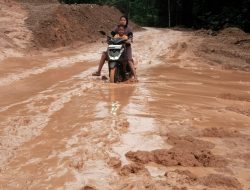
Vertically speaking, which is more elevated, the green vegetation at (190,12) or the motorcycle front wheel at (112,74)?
the motorcycle front wheel at (112,74)

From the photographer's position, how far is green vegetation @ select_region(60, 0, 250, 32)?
32.2 m

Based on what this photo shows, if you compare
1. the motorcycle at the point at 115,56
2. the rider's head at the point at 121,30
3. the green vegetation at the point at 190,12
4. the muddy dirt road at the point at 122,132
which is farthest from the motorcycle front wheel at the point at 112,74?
the green vegetation at the point at 190,12

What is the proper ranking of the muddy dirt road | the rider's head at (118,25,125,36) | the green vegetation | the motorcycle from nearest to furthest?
the muddy dirt road → the motorcycle → the rider's head at (118,25,125,36) → the green vegetation

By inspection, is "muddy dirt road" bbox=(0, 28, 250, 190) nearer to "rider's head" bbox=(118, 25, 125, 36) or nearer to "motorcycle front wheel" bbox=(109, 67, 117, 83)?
"motorcycle front wheel" bbox=(109, 67, 117, 83)

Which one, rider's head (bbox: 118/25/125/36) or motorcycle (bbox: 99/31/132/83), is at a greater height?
rider's head (bbox: 118/25/125/36)

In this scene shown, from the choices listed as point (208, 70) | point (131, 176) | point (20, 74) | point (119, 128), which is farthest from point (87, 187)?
point (208, 70)

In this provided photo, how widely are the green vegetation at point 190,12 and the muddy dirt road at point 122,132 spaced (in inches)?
846

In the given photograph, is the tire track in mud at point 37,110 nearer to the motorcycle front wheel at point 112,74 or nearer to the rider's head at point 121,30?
the motorcycle front wheel at point 112,74

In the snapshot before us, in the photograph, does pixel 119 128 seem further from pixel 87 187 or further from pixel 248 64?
pixel 248 64

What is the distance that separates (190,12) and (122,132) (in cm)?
3828

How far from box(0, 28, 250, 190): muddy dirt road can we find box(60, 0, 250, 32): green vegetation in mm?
21482

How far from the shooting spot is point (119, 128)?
6.48m

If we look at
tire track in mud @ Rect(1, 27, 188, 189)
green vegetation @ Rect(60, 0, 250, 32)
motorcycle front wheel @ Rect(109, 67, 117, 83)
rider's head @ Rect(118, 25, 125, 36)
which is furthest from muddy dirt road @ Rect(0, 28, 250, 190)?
green vegetation @ Rect(60, 0, 250, 32)

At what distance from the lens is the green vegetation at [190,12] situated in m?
32.2
